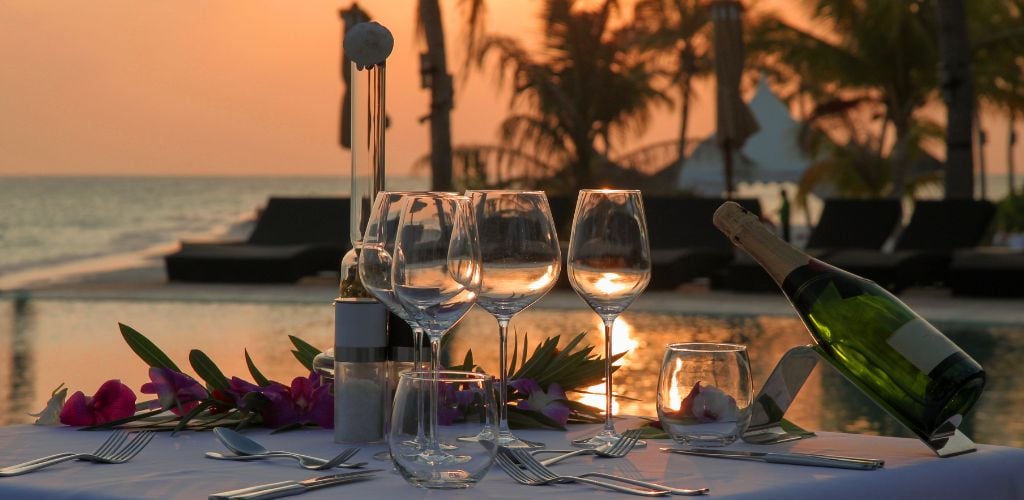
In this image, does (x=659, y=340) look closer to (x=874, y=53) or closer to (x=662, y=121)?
(x=874, y=53)

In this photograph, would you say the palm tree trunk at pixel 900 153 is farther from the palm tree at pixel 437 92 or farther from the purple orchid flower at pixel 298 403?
the purple orchid flower at pixel 298 403

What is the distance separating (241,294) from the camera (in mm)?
14055

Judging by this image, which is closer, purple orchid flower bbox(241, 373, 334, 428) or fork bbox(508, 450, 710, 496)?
fork bbox(508, 450, 710, 496)

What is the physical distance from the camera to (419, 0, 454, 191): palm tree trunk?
711 inches

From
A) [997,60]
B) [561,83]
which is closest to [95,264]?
[561,83]

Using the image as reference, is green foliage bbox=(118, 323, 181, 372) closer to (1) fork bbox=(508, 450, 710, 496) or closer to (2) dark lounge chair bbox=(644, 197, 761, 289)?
(1) fork bbox=(508, 450, 710, 496)

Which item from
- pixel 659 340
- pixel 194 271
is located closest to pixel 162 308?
pixel 194 271

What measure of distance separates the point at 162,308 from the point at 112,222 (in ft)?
128

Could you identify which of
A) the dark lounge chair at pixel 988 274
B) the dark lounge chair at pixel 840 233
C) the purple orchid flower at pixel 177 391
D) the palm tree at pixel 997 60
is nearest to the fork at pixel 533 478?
the purple orchid flower at pixel 177 391

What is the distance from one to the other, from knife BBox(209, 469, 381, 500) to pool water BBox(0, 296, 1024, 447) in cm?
440

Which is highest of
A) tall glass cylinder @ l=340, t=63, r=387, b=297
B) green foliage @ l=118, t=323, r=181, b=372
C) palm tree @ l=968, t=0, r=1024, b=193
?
palm tree @ l=968, t=0, r=1024, b=193

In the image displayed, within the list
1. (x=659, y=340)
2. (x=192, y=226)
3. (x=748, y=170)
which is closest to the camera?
(x=659, y=340)

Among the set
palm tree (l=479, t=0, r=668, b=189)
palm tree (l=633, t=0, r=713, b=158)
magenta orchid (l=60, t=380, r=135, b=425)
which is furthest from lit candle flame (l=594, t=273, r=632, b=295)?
palm tree (l=633, t=0, r=713, b=158)

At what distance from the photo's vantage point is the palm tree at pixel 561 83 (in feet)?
89.6
